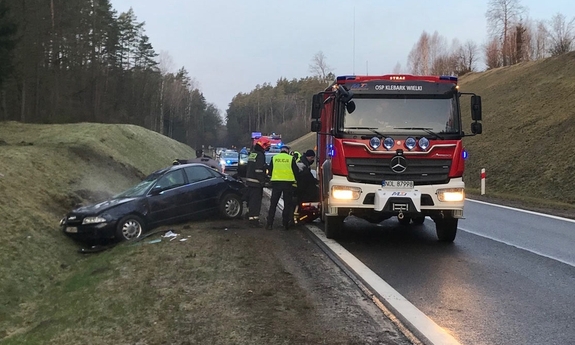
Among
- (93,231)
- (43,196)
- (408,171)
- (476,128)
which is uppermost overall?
(476,128)

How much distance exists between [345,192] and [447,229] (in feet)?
7.30

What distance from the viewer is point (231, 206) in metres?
12.6

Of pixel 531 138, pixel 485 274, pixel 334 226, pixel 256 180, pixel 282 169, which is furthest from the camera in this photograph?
pixel 531 138

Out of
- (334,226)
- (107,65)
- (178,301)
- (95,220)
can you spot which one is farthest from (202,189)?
(107,65)

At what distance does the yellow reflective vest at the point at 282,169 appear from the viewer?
10930 millimetres

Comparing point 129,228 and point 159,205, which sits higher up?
point 159,205

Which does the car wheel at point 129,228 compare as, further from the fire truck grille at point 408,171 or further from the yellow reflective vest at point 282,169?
the fire truck grille at point 408,171

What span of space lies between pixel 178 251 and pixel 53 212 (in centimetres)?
579

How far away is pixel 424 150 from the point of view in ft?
27.4

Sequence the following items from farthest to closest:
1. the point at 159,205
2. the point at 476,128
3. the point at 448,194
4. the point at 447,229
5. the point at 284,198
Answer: the point at 159,205 → the point at 284,198 → the point at 447,229 → the point at 476,128 → the point at 448,194

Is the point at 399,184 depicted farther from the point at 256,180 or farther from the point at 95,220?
the point at 95,220

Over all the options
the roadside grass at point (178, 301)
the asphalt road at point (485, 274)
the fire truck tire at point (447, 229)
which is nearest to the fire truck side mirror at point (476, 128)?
the fire truck tire at point (447, 229)

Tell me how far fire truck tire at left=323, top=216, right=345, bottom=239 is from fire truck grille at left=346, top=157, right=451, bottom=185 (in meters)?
1.16

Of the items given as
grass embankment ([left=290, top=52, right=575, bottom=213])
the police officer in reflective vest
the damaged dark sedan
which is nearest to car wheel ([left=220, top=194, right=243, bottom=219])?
the damaged dark sedan
